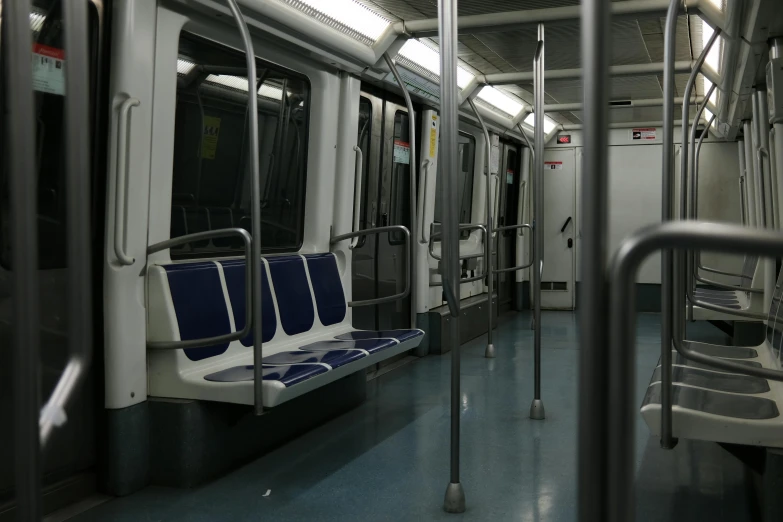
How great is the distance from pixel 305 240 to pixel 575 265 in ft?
21.4

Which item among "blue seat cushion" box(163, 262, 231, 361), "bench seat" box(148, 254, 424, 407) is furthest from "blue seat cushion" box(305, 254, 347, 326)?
"blue seat cushion" box(163, 262, 231, 361)

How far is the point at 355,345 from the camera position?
433 centimetres

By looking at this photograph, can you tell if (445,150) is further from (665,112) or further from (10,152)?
(10,152)

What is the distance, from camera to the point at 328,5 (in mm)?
4328

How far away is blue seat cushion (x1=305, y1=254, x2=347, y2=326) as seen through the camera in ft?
15.8

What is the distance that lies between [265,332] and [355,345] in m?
0.54

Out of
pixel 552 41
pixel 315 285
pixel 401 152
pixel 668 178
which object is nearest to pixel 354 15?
pixel 315 285

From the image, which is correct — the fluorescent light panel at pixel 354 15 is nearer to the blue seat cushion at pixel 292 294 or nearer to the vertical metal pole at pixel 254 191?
the vertical metal pole at pixel 254 191

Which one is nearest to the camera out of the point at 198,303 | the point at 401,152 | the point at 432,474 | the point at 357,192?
the point at 432,474

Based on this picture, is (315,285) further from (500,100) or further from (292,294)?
(500,100)

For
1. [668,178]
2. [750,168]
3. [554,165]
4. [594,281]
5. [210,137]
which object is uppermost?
[554,165]

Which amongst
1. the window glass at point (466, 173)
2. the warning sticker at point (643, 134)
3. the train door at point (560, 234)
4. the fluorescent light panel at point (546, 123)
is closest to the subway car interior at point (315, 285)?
the window glass at point (466, 173)

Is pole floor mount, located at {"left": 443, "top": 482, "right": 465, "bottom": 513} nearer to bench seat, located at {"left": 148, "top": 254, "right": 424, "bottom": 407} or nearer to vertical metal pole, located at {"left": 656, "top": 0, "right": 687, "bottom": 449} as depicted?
bench seat, located at {"left": 148, "top": 254, "right": 424, "bottom": 407}

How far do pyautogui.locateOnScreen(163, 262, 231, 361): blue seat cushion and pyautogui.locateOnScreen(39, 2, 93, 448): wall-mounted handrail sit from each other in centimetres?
237
